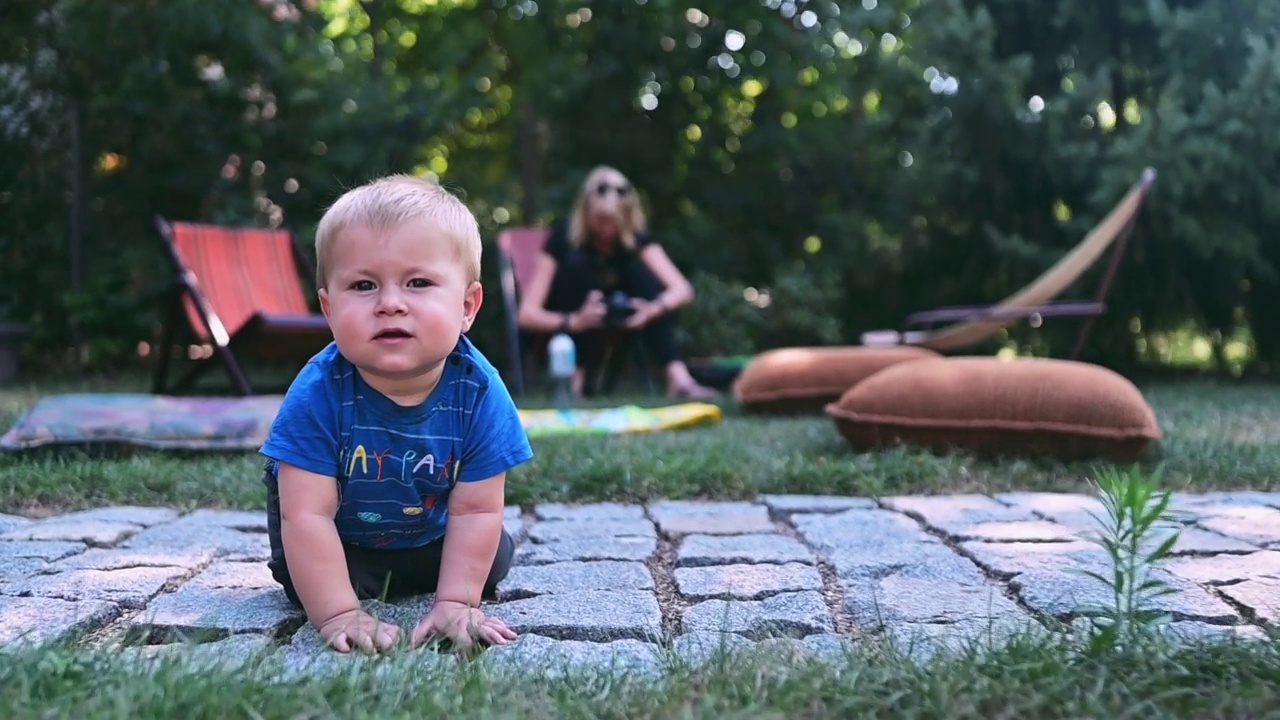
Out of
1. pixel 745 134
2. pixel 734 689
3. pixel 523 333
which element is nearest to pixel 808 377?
pixel 523 333

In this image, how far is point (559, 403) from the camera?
496cm

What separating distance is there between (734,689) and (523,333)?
4946 millimetres

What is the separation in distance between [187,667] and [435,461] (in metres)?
0.46

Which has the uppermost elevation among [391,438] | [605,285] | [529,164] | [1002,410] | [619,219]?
[529,164]

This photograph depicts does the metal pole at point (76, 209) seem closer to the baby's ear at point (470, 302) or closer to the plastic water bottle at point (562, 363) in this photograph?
the plastic water bottle at point (562, 363)

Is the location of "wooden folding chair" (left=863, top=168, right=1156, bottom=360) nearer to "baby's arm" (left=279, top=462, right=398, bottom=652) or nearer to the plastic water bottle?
the plastic water bottle

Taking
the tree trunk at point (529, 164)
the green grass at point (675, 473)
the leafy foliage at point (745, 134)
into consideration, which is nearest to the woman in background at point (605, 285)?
the leafy foliage at point (745, 134)

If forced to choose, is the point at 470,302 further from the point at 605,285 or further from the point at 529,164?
the point at 529,164

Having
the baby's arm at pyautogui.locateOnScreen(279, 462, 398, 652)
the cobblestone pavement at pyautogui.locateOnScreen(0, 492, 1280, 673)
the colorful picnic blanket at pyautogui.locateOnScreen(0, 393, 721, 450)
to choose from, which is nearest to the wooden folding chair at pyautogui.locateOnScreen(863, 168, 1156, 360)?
the colorful picnic blanket at pyautogui.locateOnScreen(0, 393, 721, 450)

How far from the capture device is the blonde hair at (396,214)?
1411mm

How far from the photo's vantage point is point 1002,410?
293 cm

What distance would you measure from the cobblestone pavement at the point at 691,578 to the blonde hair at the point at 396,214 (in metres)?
0.52

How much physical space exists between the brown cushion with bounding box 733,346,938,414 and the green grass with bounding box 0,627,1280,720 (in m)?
3.05

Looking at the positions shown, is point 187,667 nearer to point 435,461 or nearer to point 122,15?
point 435,461
